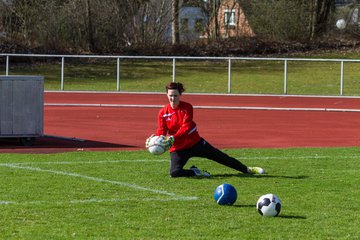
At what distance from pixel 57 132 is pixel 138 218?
12.2 m

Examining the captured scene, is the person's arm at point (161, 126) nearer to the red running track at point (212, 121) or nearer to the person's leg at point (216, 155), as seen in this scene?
the person's leg at point (216, 155)

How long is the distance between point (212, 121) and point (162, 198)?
14456mm

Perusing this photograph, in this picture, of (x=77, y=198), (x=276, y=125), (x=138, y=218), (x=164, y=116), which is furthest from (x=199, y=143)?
(x=276, y=125)

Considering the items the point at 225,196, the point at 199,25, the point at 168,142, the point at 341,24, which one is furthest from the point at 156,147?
the point at 341,24

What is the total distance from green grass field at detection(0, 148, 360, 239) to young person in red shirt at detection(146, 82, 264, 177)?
0.24 metres

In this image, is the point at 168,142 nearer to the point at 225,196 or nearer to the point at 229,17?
the point at 225,196

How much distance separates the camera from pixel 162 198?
11.9 metres

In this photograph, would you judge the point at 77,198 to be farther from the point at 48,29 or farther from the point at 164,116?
the point at 48,29

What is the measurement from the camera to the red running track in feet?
65.7

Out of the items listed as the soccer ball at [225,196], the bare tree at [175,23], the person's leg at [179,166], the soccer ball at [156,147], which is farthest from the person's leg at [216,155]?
the bare tree at [175,23]

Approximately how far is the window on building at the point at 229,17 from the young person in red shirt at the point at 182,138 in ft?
141

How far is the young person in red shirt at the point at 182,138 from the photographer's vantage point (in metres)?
14.0

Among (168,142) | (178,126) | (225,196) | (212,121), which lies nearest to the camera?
(225,196)

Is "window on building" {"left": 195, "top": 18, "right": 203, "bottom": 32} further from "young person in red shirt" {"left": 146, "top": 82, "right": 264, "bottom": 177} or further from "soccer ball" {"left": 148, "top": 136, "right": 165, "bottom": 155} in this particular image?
"soccer ball" {"left": 148, "top": 136, "right": 165, "bottom": 155}
